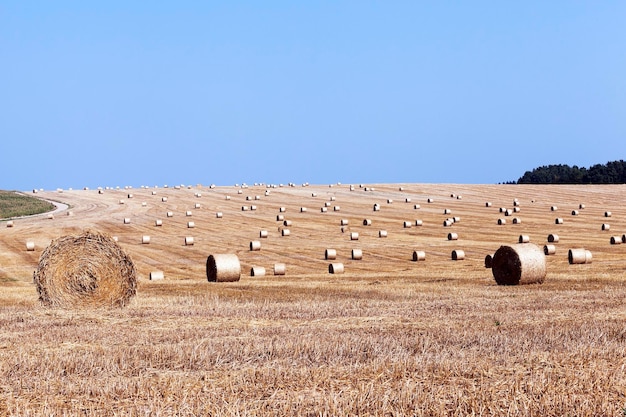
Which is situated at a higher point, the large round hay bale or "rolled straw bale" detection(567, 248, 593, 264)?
the large round hay bale

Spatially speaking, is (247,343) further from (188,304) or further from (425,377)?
(188,304)

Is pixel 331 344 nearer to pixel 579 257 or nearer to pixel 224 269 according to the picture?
pixel 224 269

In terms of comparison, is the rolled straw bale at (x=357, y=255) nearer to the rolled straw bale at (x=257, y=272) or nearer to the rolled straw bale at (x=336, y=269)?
the rolled straw bale at (x=336, y=269)

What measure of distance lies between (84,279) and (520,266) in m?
12.5

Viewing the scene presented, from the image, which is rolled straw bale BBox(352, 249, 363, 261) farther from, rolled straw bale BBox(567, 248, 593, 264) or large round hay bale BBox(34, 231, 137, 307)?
large round hay bale BBox(34, 231, 137, 307)

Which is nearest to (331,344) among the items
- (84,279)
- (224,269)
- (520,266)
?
(84,279)

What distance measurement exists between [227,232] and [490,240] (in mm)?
15600

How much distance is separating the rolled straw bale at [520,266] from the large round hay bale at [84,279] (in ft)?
36.8

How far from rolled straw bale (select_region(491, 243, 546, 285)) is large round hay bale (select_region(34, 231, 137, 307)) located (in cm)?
1122

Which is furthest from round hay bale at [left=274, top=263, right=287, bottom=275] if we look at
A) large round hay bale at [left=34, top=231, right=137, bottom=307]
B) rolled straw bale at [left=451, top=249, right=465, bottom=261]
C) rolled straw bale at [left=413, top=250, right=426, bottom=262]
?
large round hay bale at [left=34, top=231, right=137, bottom=307]

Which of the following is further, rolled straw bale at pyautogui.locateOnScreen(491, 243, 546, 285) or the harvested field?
rolled straw bale at pyautogui.locateOnScreen(491, 243, 546, 285)

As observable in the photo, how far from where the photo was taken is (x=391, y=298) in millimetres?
21234

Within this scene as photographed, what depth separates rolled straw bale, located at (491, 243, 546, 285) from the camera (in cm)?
2588

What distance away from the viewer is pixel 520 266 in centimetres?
2584
